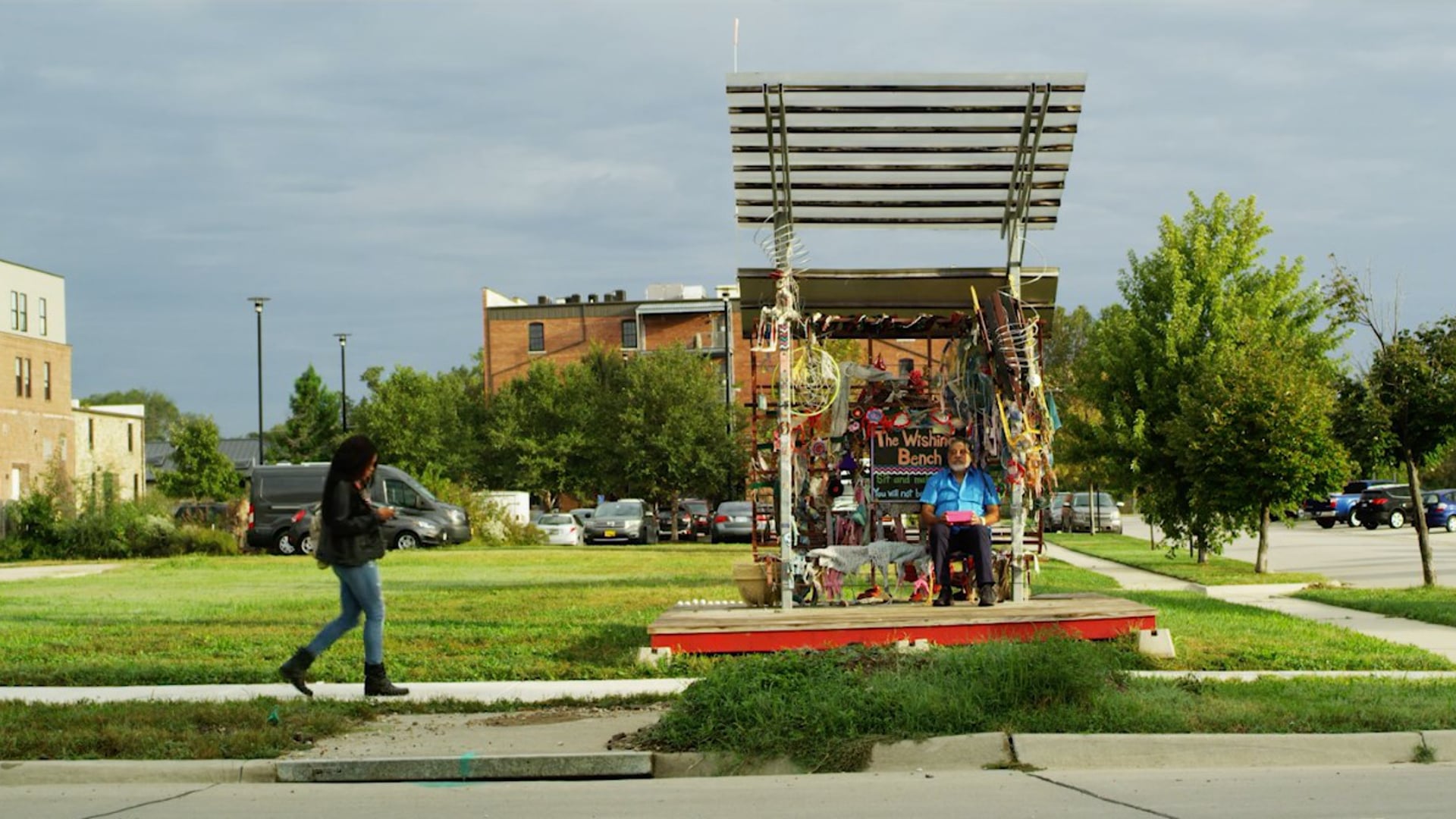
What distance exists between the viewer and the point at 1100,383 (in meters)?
33.2

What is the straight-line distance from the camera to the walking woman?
35.6ft

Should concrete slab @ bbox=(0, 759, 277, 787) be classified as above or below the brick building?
below

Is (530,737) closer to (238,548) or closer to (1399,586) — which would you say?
(1399,586)

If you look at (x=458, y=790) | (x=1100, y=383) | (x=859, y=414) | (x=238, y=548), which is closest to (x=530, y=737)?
(x=458, y=790)

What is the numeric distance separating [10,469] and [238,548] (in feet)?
101

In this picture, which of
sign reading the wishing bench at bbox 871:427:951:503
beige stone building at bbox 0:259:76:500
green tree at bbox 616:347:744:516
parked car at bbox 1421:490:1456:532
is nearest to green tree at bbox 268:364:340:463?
beige stone building at bbox 0:259:76:500

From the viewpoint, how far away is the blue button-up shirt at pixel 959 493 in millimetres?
13523

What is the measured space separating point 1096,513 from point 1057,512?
3013 mm

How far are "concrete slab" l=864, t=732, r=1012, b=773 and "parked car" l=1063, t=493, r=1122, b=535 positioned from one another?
48.0 meters

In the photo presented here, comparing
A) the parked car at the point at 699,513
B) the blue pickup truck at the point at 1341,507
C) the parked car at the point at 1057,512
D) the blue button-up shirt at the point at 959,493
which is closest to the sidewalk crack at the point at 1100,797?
the blue button-up shirt at the point at 959,493

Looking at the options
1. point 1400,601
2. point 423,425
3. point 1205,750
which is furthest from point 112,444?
point 1205,750

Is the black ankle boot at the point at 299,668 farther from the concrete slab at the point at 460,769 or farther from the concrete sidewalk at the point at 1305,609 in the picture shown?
the concrete sidewalk at the point at 1305,609

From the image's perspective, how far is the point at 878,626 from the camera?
41.5 feet

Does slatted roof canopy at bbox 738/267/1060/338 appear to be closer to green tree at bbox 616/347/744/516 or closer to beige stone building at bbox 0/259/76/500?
green tree at bbox 616/347/744/516
